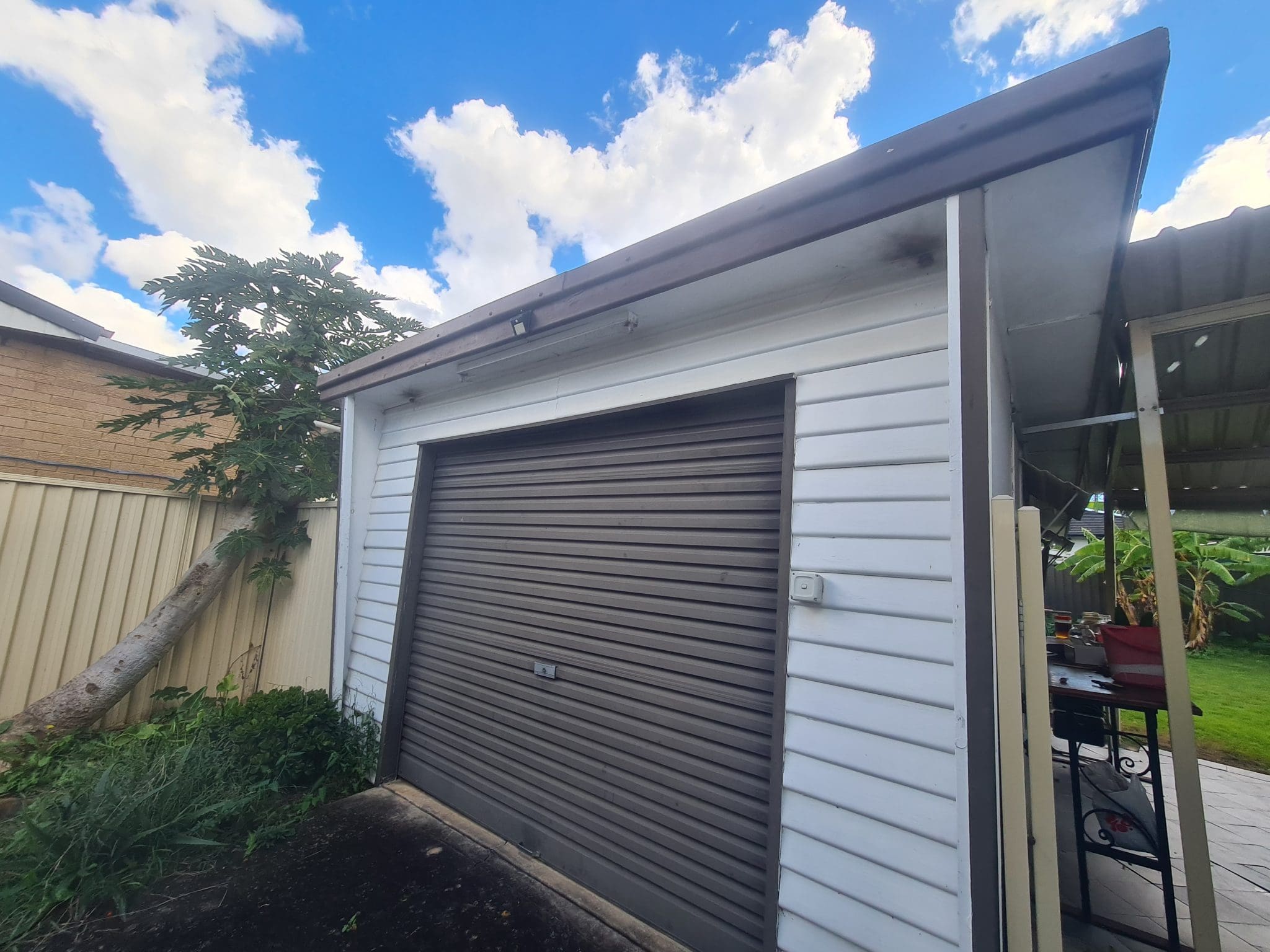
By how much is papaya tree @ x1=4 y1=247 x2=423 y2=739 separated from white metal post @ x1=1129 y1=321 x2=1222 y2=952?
18.3ft

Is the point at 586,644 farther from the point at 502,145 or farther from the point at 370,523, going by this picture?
the point at 502,145

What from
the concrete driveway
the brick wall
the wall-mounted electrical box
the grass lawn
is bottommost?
the concrete driveway

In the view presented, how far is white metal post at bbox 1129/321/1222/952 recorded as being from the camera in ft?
5.60

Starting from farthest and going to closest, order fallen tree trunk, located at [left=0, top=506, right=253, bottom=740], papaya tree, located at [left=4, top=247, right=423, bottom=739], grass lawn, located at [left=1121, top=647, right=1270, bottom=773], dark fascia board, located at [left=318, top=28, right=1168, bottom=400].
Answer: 1. grass lawn, located at [left=1121, top=647, right=1270, bottom=773]
2. papaya tree, located at [left=4, top=247, right=423, bottom=739]
3. fallen tree trunk, located at [left=0, top=506, right=253, bottom=740]
4. dark fascia board, located at [left=318, top=28, right=1168, bottom=400]

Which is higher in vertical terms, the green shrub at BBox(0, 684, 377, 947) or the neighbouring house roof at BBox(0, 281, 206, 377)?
the neighbouring house roof at BBox(0, 281, 206, 377)

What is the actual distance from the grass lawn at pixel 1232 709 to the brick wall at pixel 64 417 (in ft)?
33.3

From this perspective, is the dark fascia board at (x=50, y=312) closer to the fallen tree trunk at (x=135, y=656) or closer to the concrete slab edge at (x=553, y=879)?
the fallen tree trunk at (x=135, y=656)

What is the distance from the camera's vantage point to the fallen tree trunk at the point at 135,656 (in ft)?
11.2

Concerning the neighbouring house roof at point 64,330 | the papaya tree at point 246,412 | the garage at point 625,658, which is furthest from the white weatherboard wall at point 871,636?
the neighbouring house roof at point 64,330

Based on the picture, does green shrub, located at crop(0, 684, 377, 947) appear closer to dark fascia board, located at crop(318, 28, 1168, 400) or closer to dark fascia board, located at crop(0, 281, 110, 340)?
dark fascia board, located at crop(318, 28, 1168, 400)

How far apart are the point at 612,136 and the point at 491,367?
15.3 feet

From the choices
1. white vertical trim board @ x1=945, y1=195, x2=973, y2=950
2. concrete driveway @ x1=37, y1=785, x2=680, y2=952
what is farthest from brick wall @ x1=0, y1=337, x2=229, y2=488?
white vertical trim board @ x1=945, y1=195, x2=973, y2=950

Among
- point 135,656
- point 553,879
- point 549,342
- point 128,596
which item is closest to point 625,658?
point 553,879

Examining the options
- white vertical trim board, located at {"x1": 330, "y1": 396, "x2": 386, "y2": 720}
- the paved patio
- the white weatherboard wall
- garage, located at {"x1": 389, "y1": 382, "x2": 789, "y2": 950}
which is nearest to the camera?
the white weatherboard wall
